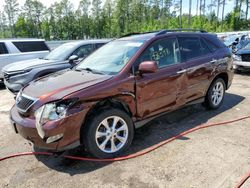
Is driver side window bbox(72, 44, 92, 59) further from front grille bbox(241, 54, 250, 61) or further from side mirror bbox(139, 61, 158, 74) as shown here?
front grille bbox(241, 54, 250, 61)

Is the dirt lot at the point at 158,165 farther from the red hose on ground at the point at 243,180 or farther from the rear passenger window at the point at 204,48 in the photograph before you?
the rear passenger window at the point at 204,48

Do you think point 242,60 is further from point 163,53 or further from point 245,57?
point 163,53

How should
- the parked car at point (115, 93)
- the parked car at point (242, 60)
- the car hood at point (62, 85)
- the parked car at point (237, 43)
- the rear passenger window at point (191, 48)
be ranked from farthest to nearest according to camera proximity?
the parked car at point (237, 43) < the parked car at point (242, 60) < the rear passenger window at point (191, 48) < the car hood at point (62, 85) < the parked car at point (115, 93)

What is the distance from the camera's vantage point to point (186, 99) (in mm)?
4828

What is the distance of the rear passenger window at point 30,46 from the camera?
10.0 metres

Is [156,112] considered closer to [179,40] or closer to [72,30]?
[179,40]

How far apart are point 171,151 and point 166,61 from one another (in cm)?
153

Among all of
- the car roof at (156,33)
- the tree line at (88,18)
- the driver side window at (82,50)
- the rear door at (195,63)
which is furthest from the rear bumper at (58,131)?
the tree line at (88,18)

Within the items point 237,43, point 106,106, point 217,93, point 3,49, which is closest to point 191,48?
point 217,93

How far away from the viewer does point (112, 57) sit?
432 centimetres

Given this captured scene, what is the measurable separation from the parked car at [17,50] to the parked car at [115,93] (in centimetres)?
611

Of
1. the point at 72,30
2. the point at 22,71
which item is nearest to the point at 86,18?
the point at 72,30

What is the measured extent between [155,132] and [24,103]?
2.25 metres

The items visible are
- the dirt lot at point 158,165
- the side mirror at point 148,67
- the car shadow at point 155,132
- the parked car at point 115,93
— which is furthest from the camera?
the side mirror at point 148,67
